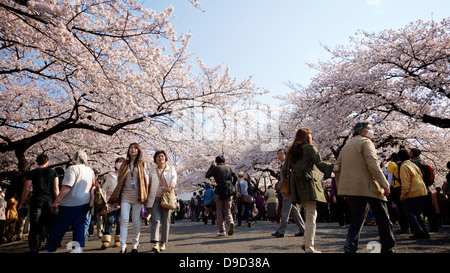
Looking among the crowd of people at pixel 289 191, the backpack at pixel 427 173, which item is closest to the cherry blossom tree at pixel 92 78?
the crowd of people at pixel 289 191

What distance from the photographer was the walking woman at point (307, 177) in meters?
4.18

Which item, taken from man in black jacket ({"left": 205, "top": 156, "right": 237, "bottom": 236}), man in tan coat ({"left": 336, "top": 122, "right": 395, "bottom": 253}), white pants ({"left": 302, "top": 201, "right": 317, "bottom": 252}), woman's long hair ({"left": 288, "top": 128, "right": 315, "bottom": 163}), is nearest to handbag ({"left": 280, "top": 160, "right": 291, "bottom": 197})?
woman's long hair ({"left": 288, "top": 128, "right": 315, "bottom": 163})

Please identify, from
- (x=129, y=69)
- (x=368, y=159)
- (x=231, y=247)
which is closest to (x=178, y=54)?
(x=129, y=69)

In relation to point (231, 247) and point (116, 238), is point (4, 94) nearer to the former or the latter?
point (116, 238)

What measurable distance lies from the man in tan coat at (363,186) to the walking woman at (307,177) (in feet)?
0.95

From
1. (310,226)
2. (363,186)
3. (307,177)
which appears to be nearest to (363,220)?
Answer: (363,186)

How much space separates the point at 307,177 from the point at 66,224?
3812 mm

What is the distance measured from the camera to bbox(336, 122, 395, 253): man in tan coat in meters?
3.76

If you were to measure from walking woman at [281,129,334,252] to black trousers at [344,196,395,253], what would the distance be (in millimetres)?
478

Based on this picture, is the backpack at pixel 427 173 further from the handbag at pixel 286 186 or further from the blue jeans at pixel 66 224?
the blue jeans at pixel 66 224

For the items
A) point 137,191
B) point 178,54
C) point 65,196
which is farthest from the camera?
point 178,54

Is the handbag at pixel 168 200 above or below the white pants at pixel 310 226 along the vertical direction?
above

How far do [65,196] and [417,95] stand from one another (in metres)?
13.9

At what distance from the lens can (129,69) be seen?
936cm
